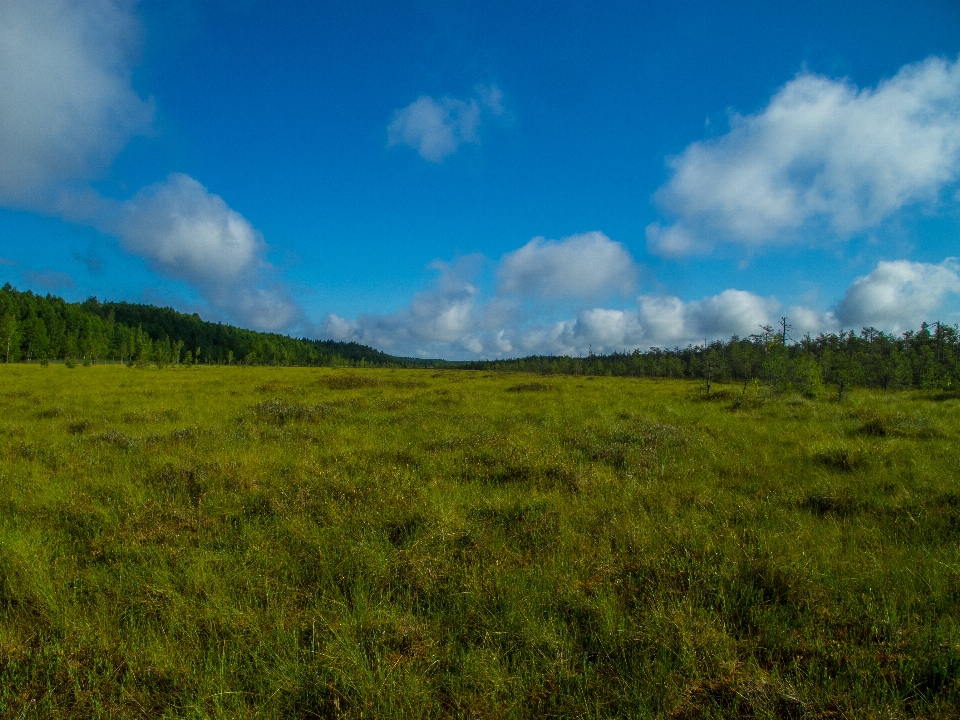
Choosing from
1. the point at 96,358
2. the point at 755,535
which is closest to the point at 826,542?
the point at 755,535

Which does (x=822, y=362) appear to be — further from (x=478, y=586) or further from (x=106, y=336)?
(x=106, y=336)

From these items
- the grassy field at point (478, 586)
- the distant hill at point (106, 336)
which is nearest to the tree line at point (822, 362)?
the grassy field at point (478, 586)

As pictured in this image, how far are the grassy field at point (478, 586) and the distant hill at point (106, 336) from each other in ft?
249

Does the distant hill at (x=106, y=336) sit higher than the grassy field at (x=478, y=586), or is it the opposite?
the distant hill at (x=106, y=336)

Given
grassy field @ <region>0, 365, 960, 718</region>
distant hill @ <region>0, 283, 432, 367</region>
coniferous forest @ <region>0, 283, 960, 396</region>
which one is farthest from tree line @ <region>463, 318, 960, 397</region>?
distant hill @ <region>0, 283, 432, 367</region>

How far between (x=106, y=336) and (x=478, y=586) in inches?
6043

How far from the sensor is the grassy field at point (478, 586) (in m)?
2.54

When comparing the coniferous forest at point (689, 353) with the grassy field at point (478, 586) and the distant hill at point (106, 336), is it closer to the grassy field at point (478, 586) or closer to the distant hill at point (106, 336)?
the distant hill at point (106, 336)

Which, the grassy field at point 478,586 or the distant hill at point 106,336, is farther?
the distant hill at point 106,336

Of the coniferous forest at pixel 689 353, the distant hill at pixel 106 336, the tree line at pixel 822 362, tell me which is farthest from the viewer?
the distant hill at pixel 106 336

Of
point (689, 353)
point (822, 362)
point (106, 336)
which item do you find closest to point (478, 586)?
point (822, 362)

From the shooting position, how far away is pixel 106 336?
112 m

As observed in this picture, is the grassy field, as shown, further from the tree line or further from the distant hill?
the distant hill

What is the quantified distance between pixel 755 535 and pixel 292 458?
7.68 m
